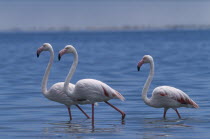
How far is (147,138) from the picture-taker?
12648mm

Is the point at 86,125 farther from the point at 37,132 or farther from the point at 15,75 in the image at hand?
the point at 15,75

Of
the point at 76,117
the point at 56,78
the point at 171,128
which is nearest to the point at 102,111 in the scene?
the point at 76,117

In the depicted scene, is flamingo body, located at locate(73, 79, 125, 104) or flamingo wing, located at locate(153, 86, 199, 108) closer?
flamingo body, located at locate(73, 79, 125, 104)

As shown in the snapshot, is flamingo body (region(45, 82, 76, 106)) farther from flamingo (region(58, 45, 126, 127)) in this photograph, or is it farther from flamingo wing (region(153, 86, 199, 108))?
flamingo wing (region(153, 86, 199, 108))

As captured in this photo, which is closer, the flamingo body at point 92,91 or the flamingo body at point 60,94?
the flamingo body at point 92,91

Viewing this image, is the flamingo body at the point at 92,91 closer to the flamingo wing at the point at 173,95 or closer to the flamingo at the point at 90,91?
the flamingo at the point at 90,91

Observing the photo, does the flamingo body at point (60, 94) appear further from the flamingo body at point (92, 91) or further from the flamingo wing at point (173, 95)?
the flamingo wing at point (173, 95)

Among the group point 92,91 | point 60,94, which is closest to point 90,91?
point 92,91

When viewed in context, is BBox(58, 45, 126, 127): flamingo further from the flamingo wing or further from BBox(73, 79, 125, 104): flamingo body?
the flamingo wing

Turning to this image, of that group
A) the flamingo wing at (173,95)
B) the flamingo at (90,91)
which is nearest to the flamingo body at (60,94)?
the flamingo at (90,91)

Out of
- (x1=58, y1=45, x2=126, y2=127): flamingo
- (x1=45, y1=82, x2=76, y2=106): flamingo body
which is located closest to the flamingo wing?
(x1=58, y1=45, x2=126, y2=127): flamingo

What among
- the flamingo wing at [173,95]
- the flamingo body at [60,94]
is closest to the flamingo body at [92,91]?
the flamingo body at [60,94]

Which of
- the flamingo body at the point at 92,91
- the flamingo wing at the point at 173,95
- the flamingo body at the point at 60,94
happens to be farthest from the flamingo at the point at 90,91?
the flamingo wing at the point at 173,95

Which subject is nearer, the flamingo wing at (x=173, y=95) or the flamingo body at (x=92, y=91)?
the flamingo body at (x=92, y=91)
